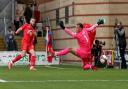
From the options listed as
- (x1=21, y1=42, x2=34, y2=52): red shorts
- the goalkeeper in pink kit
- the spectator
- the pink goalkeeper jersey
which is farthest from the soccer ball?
the pink goalkeeper jersey

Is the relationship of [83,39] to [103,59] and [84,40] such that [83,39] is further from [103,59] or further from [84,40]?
[103,59]

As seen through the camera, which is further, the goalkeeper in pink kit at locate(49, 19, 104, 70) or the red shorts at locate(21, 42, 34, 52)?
the red shorts at locate(21, 42, 34, 52)

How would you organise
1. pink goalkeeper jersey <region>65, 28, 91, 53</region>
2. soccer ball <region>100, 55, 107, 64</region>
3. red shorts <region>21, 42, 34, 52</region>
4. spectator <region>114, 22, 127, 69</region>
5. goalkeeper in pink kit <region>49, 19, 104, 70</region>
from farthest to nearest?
soccer ball <region>100, 55, 107, 64</region>, spectator <region>114, 22, 127, 69</region>, red shorts <region>21, 42, 34, 52</region>, pink goalkeeper jersey <region>65, 28, 91, 53</region>, goalkeeper in pink kit <region>49, 19, 104, 70</region>

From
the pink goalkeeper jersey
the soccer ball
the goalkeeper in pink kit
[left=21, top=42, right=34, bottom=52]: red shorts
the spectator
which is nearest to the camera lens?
the goalkeeper in pink kit

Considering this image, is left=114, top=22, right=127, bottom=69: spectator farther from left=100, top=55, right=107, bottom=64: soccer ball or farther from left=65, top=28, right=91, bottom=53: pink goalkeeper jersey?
left=65, top=28, right=91, bottom=53: pink goalkeeper jersey

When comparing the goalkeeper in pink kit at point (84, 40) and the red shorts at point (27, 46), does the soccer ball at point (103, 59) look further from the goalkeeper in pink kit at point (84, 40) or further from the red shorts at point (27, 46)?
the goalkeeper in pink kit at point (84, 40)

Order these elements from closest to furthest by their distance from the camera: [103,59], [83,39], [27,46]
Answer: [83,39]
[27,46]
[103,59]

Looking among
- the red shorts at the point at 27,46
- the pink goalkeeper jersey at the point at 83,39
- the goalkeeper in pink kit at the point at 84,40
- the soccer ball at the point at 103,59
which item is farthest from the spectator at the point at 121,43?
the pink goalkeeper jersey at the point at 83,39

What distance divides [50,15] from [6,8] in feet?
10.8

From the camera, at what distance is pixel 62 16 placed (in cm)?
3662

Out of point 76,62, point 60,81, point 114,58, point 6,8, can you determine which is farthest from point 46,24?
point 60,81

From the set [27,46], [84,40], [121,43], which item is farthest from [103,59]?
[84,40]

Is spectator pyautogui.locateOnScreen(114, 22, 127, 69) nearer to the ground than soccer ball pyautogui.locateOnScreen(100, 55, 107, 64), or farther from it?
farther from it

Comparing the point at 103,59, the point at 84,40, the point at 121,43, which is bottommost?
the point at 103,59
